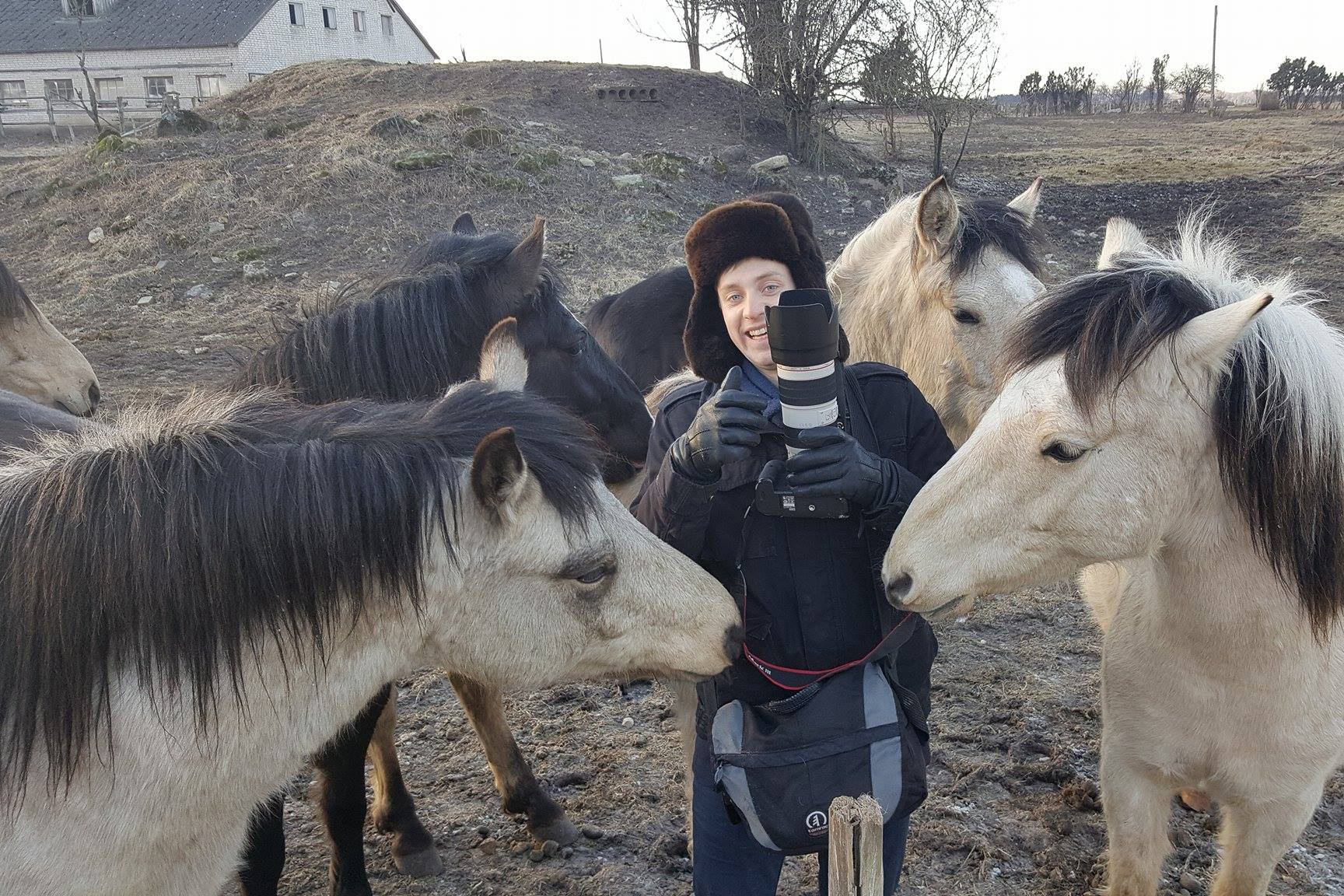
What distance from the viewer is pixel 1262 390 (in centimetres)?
190

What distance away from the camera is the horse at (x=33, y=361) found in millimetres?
4715

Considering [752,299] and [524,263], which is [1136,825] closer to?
[752,299]

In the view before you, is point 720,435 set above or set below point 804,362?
below

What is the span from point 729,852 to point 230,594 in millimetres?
1235

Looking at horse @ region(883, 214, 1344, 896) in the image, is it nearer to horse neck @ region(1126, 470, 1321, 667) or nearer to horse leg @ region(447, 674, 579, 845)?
horse neck @ region(1126, 470, 1321, 667)

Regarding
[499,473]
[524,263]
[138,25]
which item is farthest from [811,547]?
[138,25]

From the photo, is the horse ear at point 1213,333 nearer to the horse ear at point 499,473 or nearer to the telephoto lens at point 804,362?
the telephoto lens at point 804,362

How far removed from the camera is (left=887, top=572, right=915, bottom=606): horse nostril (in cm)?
194

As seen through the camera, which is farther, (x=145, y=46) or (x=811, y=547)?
(x=145, y=46)

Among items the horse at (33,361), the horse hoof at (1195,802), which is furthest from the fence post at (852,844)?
the horse at (33,361)

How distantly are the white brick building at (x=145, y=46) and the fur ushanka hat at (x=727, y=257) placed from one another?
3500cm

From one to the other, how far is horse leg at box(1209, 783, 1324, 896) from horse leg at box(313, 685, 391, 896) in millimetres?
2303

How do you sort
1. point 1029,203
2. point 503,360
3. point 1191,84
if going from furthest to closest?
point 1191,84, point 1029,203, point 503,360

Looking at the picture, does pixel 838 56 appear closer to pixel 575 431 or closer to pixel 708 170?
pixel 708 170
